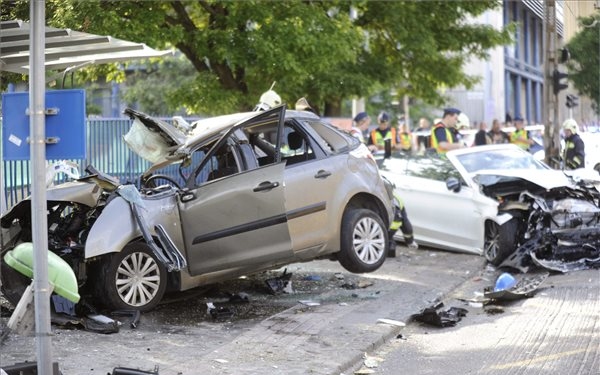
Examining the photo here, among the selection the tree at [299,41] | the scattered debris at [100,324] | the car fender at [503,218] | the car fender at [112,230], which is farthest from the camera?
the tree at [299,41]

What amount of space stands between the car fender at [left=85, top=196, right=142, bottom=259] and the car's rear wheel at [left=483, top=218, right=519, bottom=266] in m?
5.54

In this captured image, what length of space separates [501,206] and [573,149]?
242 inches

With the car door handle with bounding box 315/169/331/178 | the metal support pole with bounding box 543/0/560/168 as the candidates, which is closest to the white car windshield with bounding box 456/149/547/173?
the car door handle with bounding box 315/169/331/178

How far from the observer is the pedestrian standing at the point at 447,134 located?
53.7 ft

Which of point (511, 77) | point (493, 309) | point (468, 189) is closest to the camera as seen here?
point (493, 309)

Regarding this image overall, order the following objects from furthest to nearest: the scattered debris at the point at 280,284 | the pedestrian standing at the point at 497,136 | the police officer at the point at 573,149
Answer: the pedestrian standing at the point at 497,136 → the police officer at the point at 573,149 → the scattered debris at the point at 280,284

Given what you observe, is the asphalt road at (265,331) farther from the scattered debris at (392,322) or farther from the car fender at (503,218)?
the car fender at (503,218)

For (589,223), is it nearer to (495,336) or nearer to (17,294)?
(495,336)

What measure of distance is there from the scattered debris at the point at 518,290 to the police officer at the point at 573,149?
6933mm

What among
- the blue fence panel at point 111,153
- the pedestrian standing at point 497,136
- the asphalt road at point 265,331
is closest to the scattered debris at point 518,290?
the asphalt road at point 265,331

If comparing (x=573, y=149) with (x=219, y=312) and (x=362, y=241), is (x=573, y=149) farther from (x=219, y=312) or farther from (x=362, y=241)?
(x=219, y=312)

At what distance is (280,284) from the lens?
36.3 feet

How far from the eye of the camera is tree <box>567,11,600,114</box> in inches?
1668

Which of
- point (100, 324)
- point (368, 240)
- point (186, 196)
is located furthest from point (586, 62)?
point (100, 324)
